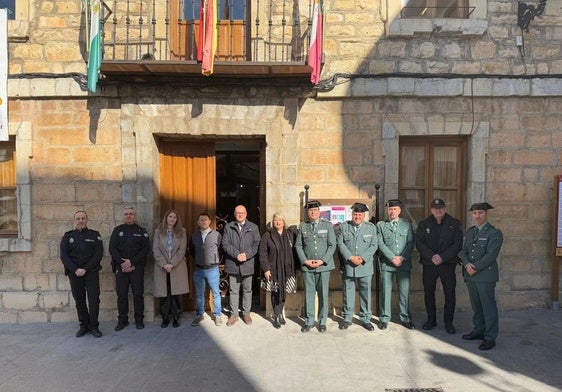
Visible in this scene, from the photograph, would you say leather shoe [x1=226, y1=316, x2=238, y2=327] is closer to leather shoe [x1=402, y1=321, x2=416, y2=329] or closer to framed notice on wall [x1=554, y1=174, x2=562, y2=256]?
leather shoe [x1=402, y1=321, x2=416, y2=329]

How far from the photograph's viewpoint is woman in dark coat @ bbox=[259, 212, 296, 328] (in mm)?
5664

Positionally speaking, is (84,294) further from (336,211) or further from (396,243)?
(396,243)

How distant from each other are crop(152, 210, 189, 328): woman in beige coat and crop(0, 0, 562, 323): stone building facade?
34 cm

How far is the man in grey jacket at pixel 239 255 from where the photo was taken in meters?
5.80

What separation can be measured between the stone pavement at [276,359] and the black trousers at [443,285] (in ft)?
0.82

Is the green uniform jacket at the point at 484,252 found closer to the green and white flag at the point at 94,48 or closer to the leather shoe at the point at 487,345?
the leather shoe at the point at 487,345

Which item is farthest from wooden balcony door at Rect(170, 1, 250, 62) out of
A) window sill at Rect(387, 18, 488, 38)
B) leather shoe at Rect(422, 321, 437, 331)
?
leather shoe at Rect(422, 321, 437, 331)

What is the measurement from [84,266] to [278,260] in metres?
2.57

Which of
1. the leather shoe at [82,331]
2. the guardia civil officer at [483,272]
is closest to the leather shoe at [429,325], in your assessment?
the guardia civil officer at [483,272]

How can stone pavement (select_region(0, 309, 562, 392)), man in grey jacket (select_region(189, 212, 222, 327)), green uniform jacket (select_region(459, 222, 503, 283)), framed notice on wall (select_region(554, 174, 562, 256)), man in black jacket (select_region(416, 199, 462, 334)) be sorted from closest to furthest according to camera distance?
stone pavement (select_region(0, 309, 562, 392)) → green uniform jacket (select_region(459, 222, 503, 283)) → man in black jacket (select_region(416, 199, 462, 334)) → man in grey jacket (select_region(189, 212, 222, 327)) → framed notice on wall (select_region(554, 174, 562, 256))

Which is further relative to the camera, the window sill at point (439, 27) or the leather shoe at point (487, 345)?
the window sill at point (439, 27)

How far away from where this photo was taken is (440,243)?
5.51 metres

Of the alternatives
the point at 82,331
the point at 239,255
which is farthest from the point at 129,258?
the point at 239,255

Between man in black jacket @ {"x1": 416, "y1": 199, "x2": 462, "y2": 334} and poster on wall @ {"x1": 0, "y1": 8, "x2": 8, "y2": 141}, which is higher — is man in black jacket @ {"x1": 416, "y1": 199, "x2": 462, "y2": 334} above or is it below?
below
